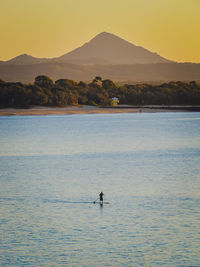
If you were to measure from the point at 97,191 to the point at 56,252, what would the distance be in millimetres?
12538

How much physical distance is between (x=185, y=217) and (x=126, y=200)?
514 centimetres

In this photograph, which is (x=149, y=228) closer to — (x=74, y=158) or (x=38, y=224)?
(x=38, y=224)

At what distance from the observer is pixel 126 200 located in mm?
29594

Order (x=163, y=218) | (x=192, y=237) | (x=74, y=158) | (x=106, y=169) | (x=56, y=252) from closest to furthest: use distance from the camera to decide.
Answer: (x=56, y=252), (x=192, y=237), (x=163, y=218), (x=106, y=169), (x=74, y=158)

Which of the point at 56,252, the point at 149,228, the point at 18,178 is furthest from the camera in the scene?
the point at 18,178

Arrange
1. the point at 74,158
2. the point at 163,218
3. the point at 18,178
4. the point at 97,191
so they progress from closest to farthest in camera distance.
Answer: the point at 163,218, the point at 97,191, the point at 18,178, the point at 74,158

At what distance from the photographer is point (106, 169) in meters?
44.2

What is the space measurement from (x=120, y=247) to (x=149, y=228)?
2873mm

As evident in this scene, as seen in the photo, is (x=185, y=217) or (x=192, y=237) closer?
(x=192, y=237)

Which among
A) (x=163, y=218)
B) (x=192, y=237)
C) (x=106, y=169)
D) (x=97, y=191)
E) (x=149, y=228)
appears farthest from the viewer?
(x=106, y=169)

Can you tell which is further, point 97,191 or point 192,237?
point 97,191

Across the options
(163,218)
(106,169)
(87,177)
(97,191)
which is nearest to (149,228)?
(163,218)

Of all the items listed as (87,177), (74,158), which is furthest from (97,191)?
(74,158)

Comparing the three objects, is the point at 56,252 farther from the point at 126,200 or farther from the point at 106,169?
the point at 106,169
